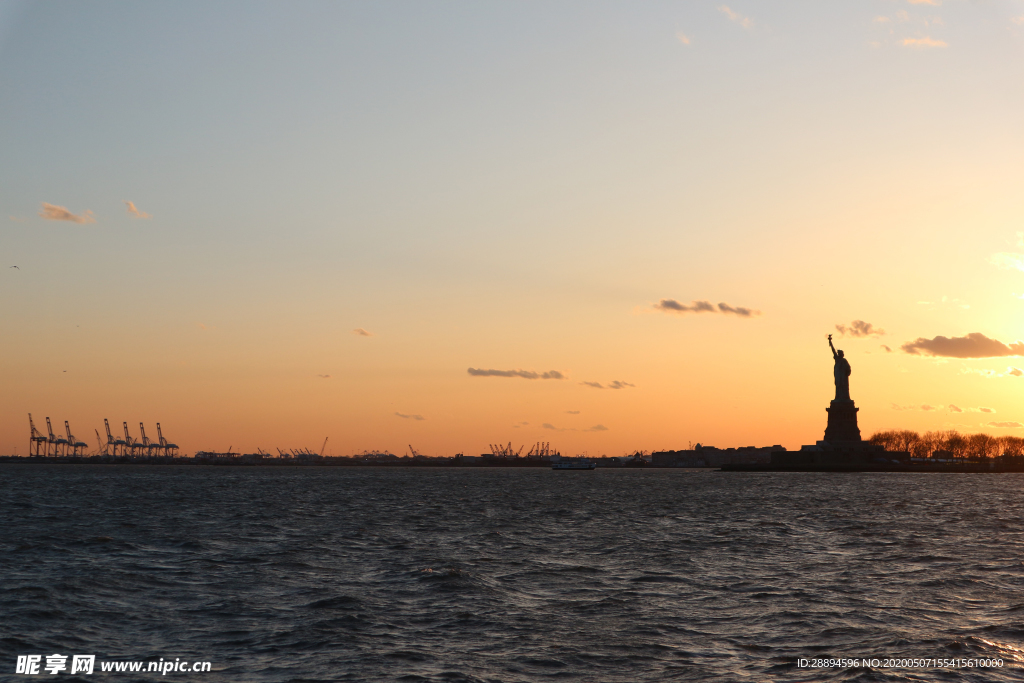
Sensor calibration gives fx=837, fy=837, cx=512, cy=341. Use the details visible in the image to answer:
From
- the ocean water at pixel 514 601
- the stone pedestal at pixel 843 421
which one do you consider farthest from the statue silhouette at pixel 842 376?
the ocean water at pixel 514 601

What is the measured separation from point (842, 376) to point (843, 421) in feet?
35.0

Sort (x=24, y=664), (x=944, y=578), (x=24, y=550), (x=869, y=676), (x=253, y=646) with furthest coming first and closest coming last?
(x=24, y=550) → (x=944, y=578) → (x=253, y=646) → (x=24, y=664) → (x=869, y=676)

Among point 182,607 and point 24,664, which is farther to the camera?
point 182,607

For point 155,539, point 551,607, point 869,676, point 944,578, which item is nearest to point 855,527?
point 944,578

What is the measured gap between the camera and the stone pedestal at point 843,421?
195 m

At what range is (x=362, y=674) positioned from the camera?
2073cm

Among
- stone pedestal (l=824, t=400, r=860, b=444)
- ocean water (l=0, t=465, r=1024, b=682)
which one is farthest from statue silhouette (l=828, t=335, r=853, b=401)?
ocean water (l=0, t=465, r=1024, b=682)

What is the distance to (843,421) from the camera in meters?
196

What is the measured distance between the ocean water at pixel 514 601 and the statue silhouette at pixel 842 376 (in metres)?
144

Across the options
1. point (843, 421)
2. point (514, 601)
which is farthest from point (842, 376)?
point (514, 601)

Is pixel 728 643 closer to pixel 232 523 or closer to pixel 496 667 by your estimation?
pixel 496 667

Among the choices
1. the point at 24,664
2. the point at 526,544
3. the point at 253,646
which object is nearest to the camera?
the point at 24,664

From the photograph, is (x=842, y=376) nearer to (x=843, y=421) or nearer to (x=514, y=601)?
(x=843, y=421)

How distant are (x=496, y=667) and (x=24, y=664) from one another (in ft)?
40.0
